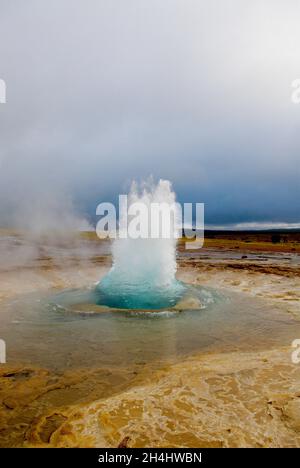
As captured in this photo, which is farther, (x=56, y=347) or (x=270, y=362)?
(x=56, y=347)

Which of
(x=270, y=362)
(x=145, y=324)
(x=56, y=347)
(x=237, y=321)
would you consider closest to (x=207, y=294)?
(x=237, y=321)

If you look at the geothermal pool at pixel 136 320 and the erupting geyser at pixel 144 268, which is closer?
the geothermal pool at pixel 136 320

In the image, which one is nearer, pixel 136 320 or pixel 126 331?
pixel 126 331

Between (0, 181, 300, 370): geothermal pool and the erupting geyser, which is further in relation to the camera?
the erupting geyser

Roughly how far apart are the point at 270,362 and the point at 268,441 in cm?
247

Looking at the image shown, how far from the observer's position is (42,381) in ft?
17.2

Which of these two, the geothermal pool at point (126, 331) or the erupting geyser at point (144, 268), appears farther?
the erupting geyser at point (144, 268)

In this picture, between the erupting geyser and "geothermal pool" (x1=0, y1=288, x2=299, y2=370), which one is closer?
"geothermal pool" (x1=0, y1=288, x2=299, y2=370)

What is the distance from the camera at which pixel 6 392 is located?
4902 mm

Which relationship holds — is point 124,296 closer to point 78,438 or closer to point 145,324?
point 145,324

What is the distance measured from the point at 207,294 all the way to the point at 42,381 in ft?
25.3
